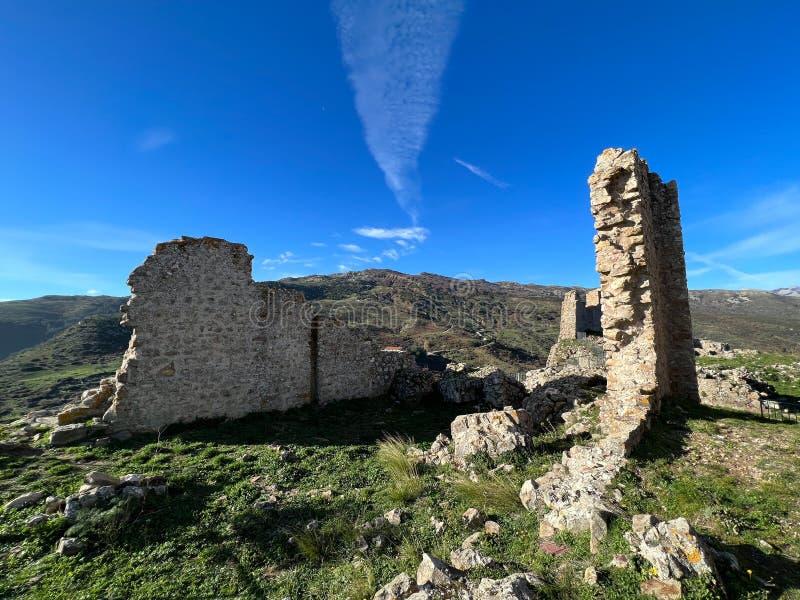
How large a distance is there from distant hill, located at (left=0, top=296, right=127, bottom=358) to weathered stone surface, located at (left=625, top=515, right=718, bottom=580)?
83351 millimetres

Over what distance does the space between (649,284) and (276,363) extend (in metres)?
9.47

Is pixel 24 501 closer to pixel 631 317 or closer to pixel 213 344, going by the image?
pixel 213 344

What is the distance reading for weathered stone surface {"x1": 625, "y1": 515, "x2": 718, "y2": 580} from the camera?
9.33ft

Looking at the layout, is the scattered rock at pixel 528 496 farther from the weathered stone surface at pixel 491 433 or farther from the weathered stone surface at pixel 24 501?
the weathered stone surface at pixel 24 501

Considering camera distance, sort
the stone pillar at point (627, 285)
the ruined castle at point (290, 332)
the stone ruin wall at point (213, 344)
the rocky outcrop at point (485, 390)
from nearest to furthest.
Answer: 1. the stone pillar at point (627, 285)
2. the ruined castle at point (290, 332)
3. the stone ruin wall at point (213, 344)
4. the rocky outcrop at point (485, 390)

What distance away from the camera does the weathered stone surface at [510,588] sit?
2.90 meters

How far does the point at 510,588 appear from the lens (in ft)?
9.65

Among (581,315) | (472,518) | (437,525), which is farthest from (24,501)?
(581,315)

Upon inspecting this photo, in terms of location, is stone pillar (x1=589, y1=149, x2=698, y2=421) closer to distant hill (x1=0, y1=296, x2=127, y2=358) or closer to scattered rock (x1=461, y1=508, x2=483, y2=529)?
scattered rock (x1=461, y1=508, x2=483, y2=529)

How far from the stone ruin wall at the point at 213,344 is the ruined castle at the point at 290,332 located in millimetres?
26

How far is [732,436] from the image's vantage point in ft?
19.3

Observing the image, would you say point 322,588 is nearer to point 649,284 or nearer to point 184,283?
point 649,284

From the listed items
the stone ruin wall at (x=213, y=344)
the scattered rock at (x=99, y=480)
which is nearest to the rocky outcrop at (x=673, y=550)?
the scattered rock at (x=99, y=480)

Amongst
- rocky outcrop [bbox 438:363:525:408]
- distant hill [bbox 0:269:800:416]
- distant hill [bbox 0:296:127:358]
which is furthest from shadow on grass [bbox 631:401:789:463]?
distant hill [bbox 0:296:127:358]
